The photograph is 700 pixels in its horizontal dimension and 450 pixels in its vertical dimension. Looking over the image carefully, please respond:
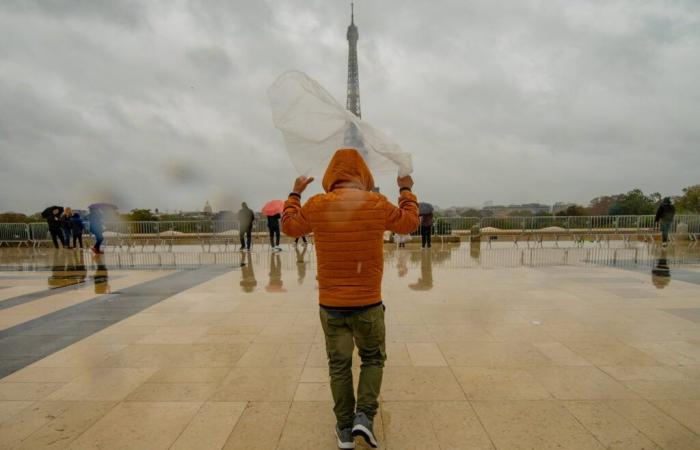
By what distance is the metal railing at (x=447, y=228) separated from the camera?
18.0 m

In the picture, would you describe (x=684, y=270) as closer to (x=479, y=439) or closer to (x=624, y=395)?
(x=624, y=395)

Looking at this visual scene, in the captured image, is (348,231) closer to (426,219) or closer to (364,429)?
(364,429)

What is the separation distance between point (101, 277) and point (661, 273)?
1325cm

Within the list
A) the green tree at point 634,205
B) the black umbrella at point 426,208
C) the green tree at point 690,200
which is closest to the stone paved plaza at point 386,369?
the black umbrella at point 426,208

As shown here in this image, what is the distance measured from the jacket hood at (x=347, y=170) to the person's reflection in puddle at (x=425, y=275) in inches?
202

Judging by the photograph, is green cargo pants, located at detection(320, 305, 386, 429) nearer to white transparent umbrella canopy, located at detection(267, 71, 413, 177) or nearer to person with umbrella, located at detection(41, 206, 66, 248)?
white transparent umbrella canopy, located at detection(267, 71, 413, 177)

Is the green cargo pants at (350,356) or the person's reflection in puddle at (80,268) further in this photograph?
the person's reflection in puddle at (80,268)

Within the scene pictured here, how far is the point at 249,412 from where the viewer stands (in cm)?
289

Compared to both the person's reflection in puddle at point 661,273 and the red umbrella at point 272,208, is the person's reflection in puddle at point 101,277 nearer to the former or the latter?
the red umbrella at point 272,208

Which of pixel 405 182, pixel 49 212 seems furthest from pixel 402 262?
pixel 49 212

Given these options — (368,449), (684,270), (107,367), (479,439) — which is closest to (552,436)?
(479,439)

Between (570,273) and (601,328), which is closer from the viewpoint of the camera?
(601,328)

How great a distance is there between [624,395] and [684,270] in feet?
27.1

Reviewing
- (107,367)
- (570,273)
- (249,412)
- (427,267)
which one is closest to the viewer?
(249,412)
